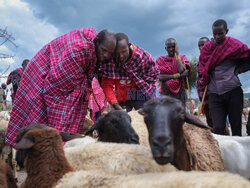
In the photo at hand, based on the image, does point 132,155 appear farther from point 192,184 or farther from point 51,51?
point 51,51

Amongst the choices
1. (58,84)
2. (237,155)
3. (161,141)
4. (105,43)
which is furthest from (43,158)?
(237,155)

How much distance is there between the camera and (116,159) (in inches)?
82.6

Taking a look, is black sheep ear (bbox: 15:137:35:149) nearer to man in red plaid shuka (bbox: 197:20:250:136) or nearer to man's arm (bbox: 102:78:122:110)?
man's arm (bbox: 102:78:122:110)

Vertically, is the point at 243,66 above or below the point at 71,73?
above

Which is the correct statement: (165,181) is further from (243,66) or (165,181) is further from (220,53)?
(243,66)

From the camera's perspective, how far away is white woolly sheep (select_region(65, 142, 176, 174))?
6.63 ft

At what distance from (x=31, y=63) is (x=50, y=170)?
2424mm

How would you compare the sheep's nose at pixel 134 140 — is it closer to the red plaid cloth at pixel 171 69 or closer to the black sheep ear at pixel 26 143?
the black sheep ear at pixel 26 143

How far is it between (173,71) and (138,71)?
8.43 feet

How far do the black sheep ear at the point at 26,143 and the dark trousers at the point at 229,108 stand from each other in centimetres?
356

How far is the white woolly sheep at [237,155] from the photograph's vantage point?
3.00m

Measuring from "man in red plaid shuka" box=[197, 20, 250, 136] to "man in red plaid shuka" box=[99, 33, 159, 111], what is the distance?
3.76ft

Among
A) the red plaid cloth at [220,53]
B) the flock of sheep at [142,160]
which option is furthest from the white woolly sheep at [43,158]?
the red plaid cloth at [220,53]

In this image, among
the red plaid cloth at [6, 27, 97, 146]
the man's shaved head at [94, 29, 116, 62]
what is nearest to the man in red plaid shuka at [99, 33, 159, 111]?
the man's shaved head at [94, 29, 116, 62]
